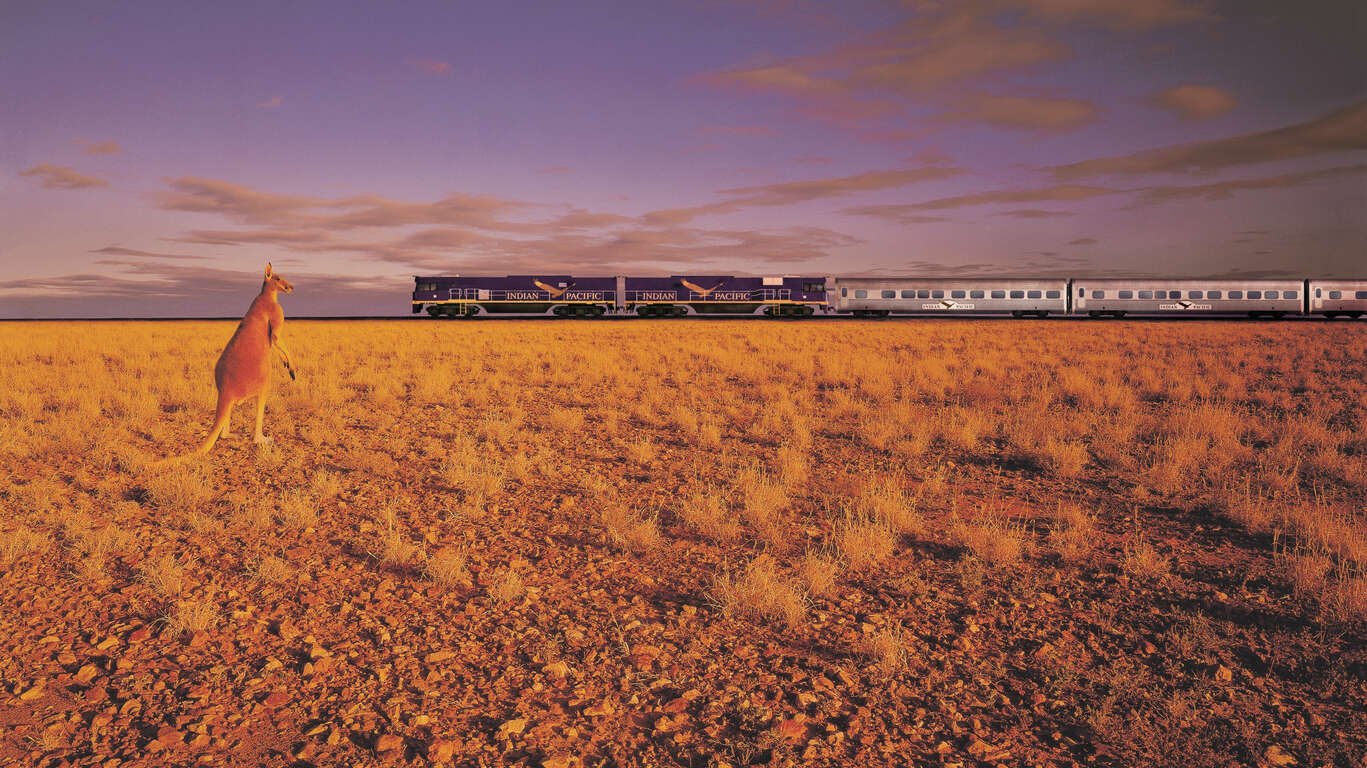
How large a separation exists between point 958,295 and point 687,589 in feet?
160


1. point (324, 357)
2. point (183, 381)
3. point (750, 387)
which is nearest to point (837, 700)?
point (750, 387)

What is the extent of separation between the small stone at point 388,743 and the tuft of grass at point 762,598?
7.35ft

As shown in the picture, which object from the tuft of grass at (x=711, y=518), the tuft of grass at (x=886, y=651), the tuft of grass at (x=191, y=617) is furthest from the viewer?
the tuft of grass at (x=711, y=518)

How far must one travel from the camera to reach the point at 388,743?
12.0 ft

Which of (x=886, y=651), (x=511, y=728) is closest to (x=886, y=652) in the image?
(x=886, y=651)

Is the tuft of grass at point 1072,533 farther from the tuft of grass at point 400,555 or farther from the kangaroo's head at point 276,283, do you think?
the kangaroo's head at point 276,283

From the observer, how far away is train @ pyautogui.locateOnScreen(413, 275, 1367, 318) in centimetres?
4834

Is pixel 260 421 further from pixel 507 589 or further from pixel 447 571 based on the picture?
pixel 507 589

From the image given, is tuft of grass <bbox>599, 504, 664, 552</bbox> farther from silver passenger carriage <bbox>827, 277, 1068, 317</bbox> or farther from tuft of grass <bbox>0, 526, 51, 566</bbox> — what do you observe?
silver passenger carriage <bbox>827, 277, 1068, 317</bbox>

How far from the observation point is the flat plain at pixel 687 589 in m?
3.79

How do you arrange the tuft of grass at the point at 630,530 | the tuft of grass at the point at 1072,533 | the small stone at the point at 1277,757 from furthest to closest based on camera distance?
the tuft of grass at the point at 630,530 < the tuft of grass at the point at 1072,533 < the small stone at the point at 1277,757

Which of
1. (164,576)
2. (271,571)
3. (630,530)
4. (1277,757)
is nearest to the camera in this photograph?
(1277,757)

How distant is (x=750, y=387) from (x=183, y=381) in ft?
42.5

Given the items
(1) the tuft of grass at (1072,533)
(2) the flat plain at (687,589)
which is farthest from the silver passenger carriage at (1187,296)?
(1) the tuft of grass at (1072,533)
